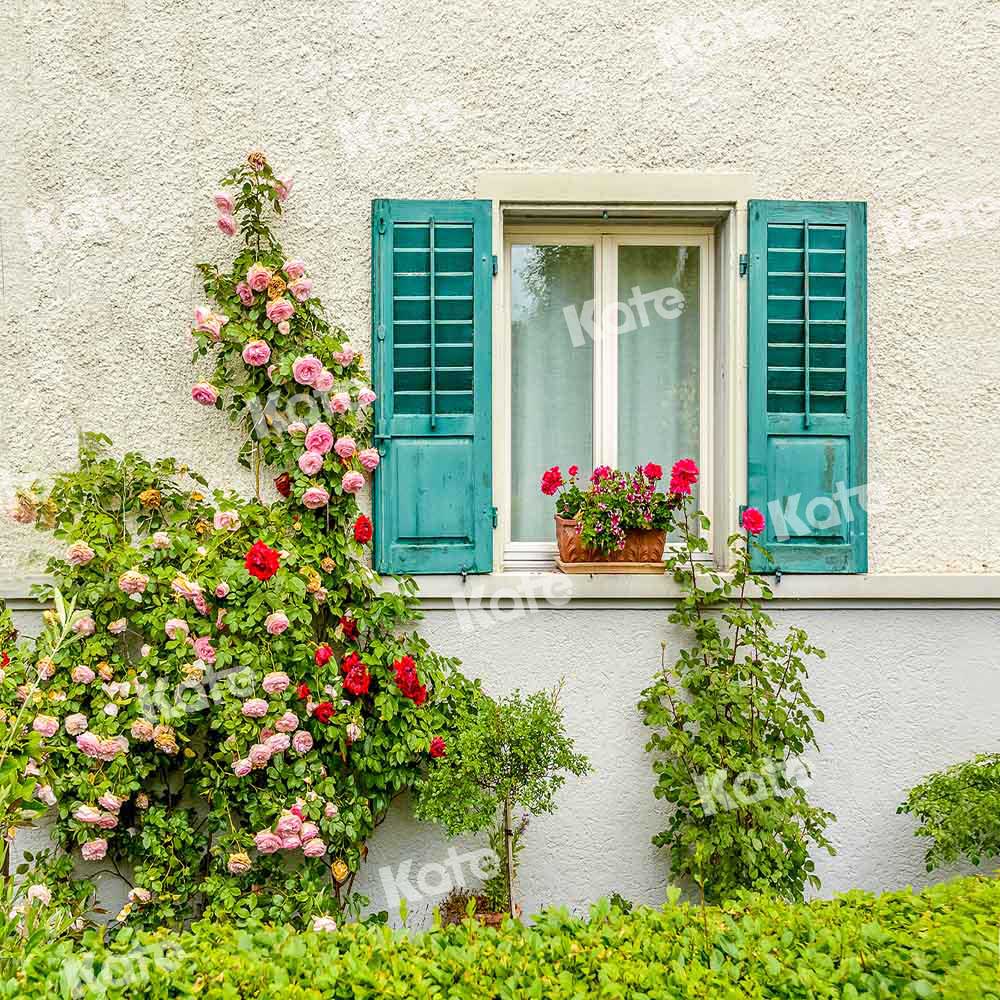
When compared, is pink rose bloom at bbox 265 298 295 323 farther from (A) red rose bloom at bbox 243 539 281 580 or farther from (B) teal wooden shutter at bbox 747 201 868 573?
(B) teal wooden shutter at bbox 747 201 868 573

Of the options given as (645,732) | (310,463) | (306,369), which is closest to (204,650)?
(310,463)

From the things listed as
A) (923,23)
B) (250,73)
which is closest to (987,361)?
(923,23)

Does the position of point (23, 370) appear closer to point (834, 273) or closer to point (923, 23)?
point (834, 273)

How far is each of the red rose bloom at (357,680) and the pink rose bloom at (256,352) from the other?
1.40 meters

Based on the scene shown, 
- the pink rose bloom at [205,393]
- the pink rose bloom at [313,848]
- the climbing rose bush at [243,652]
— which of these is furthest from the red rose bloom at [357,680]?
the pink rose bloom at [205,393]

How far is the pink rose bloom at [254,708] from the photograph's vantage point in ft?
10.8

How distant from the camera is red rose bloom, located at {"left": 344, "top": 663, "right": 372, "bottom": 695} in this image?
3506 millimetres

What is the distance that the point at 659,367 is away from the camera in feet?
13.3

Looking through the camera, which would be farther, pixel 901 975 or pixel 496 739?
pixel 496 739

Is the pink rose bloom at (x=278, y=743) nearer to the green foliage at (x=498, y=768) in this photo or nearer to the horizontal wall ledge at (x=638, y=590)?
the green foliage at (x=498, y=768)

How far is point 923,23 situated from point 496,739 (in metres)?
3.75

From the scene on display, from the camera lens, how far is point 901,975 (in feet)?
6.66

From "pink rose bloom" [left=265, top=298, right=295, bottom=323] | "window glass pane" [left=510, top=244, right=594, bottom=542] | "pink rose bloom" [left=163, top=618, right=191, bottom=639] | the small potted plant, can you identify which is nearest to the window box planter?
the small potted plant

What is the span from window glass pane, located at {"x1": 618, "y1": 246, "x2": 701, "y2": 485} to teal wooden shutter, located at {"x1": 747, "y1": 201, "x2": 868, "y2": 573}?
0.35m
